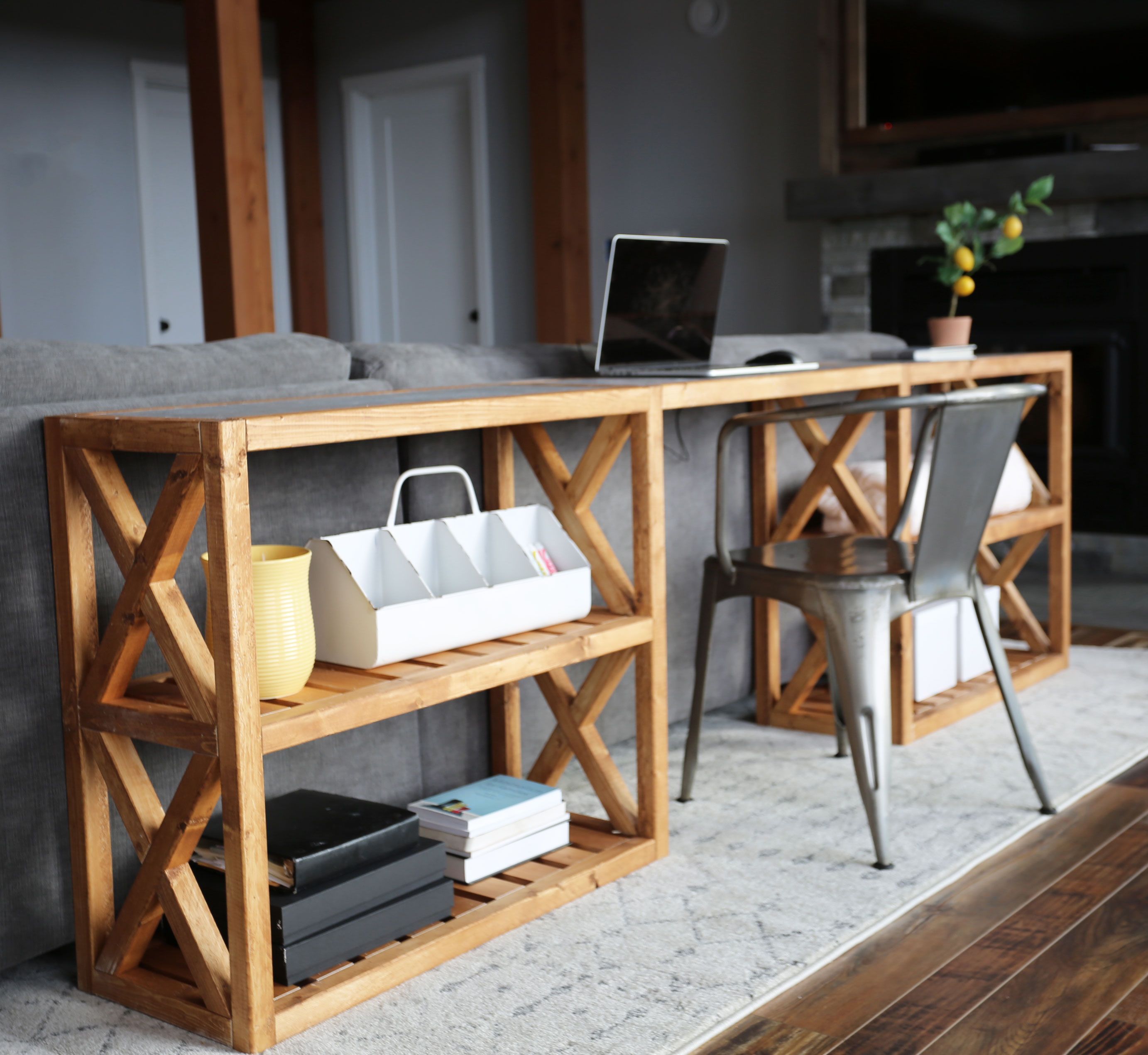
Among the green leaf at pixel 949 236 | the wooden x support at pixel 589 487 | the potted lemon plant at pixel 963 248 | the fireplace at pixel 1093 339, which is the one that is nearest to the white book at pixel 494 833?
the wooden x support at pixel 589 487

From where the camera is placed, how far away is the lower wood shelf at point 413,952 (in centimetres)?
166

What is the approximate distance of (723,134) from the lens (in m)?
6.00

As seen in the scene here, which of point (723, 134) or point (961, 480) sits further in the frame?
point (723, 134)

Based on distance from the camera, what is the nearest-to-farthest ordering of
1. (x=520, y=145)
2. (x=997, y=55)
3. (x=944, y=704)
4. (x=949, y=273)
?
(x=944, y=704) < (x=949, y=273) < (x=997, y=55) < (x=520, y=145)

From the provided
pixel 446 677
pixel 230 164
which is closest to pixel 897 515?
pixel 446 677

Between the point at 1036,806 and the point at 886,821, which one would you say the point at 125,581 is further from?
the point at 1036,806

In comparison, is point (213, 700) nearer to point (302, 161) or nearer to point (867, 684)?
point (867, 684)

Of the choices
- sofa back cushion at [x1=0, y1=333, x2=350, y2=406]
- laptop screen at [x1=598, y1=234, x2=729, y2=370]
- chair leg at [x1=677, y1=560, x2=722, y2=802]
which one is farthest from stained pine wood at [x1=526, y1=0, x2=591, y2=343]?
sofa back cushion at [x1=0, y1=333, x2=350, y2=406]

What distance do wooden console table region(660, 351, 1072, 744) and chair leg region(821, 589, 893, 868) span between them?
0.41 meters

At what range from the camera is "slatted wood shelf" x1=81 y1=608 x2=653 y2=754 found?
5.26 ft

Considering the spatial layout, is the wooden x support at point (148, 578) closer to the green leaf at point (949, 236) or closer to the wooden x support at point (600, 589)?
the wooden x support at point (600, 589)

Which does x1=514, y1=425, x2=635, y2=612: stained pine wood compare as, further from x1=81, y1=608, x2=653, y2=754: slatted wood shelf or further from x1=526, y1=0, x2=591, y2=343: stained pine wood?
x1=526, y1=0, x2=591, y2=343: stained pine wood

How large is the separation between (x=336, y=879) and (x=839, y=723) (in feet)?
4.11

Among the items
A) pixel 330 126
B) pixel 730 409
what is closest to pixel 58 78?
pixel 330 126
